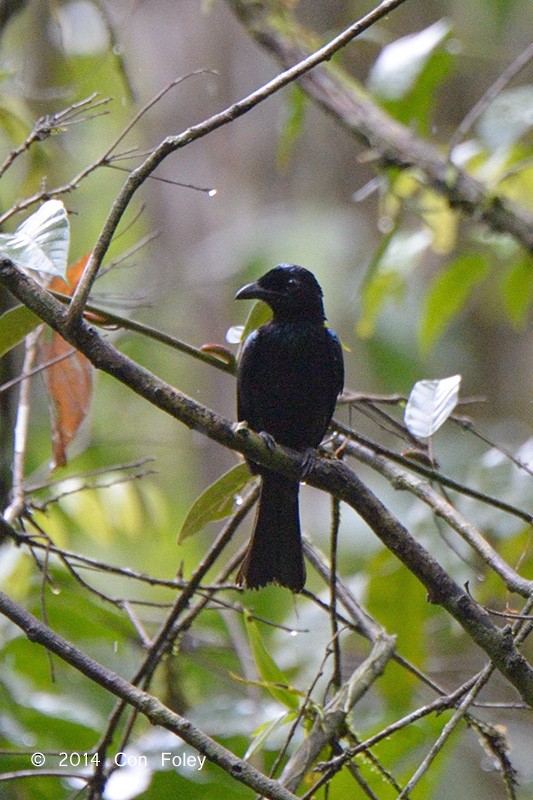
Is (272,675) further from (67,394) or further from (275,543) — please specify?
(67,394)

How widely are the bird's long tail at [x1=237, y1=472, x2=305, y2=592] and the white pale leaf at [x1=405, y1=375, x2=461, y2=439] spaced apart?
52 centimetres

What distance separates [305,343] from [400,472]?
0.89 meters

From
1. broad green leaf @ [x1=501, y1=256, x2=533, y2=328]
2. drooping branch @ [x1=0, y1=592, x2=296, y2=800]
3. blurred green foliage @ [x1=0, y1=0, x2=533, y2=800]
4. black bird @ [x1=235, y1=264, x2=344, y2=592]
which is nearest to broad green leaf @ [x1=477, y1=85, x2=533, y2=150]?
blurred green foliage @ [x1=0, y1=0, x2=533, y2=800]

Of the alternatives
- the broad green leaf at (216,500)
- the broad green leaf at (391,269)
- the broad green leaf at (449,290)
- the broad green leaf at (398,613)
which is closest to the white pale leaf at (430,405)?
the broad green leaf at (216,500)

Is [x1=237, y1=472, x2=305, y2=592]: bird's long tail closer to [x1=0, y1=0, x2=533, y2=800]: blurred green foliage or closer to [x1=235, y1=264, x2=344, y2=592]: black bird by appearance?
[x1=0, y1=0, x2=533, y2=800]: blurred green foliage

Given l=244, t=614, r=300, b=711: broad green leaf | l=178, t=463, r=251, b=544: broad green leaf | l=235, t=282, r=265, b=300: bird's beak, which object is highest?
l=235, t=282, r=265, b=300: bird's beak

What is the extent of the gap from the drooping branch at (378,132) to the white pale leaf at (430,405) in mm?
1589

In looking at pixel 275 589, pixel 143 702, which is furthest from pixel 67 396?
pixel 275 589

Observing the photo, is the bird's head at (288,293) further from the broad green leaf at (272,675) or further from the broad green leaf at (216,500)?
the broad green leaf at (272,675)

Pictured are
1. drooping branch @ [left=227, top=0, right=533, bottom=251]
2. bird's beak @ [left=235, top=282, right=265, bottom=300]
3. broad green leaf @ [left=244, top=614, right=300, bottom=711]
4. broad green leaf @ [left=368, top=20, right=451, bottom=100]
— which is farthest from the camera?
drooping branch @ [left=227, top=0, right=533, bottom=251]

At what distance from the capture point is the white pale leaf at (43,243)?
1709 millimetres

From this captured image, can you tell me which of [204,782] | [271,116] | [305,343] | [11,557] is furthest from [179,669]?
[271,116]

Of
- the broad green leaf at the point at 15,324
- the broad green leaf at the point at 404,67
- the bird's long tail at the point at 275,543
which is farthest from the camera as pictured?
the broad green leaf at the point at 404,67

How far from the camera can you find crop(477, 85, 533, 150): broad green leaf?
3.67m
